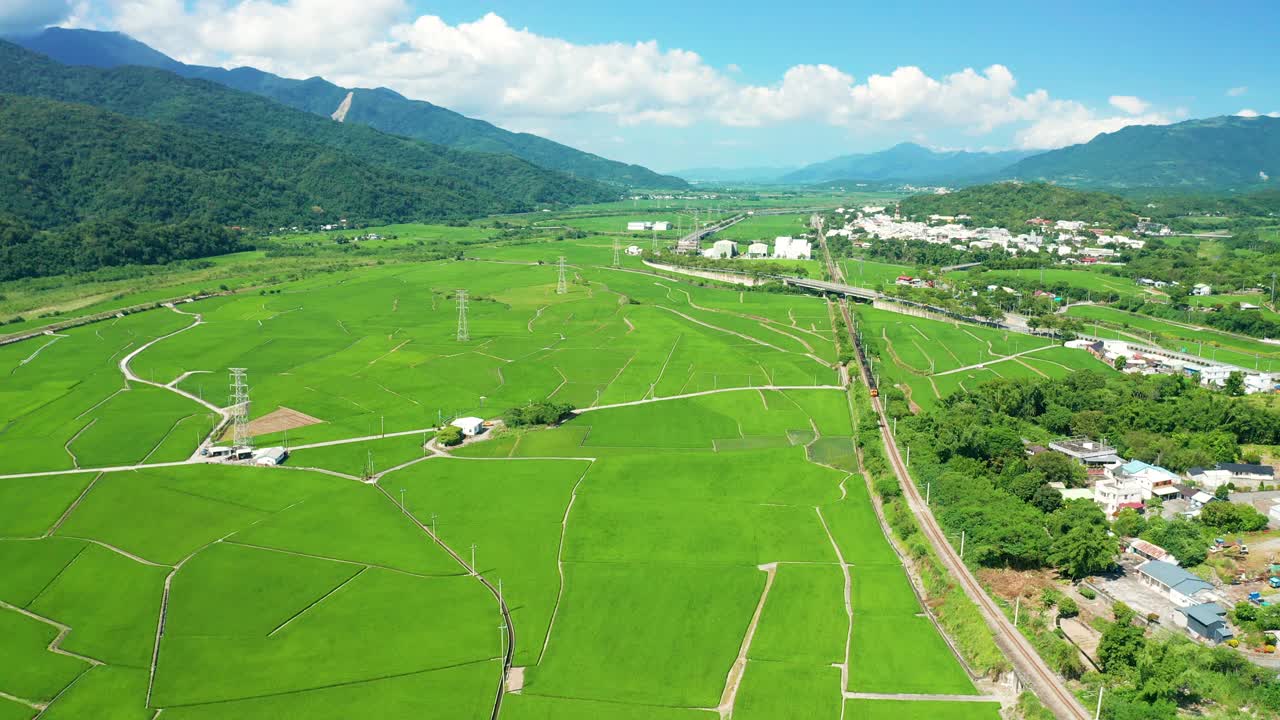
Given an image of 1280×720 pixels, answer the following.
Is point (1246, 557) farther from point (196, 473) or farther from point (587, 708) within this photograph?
point (196, 473)

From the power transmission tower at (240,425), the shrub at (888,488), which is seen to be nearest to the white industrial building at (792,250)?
the shrub at (888,488)

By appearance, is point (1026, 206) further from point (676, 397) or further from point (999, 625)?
point (999, 625)

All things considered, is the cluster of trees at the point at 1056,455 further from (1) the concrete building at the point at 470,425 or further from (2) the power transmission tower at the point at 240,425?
(2) the power transmission tower at the point at 240,425

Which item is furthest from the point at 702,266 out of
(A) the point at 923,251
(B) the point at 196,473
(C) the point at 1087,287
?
(B) the point at 196,473

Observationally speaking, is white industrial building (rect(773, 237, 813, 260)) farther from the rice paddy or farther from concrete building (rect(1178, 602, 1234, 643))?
concrete building (rect(1178, 602, 1234, 643))

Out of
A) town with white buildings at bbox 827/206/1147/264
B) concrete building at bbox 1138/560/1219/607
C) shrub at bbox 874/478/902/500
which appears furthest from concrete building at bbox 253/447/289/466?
town with white buildings at bbox 827/206/1147/264
